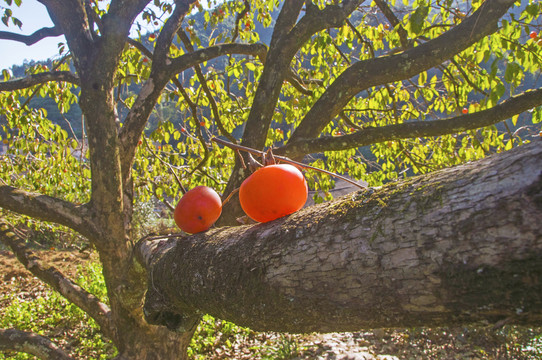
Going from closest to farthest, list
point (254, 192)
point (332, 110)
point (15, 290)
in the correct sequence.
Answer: point (254, 192) < point (332, 110) < point (15, 290)

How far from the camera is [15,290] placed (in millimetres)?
7180

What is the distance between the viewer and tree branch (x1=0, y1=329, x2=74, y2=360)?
2.63m

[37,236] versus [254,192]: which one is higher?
[37,236]

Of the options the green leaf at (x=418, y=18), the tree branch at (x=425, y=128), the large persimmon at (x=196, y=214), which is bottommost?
the large persimmon at (x=196, y=214)

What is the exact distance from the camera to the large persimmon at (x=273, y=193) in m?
1.04

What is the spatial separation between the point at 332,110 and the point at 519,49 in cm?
160

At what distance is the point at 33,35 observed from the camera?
253 cm

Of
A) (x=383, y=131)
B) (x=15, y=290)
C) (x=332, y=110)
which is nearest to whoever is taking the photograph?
(x=383, y=131)

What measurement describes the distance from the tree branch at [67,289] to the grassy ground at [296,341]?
6.53 ft

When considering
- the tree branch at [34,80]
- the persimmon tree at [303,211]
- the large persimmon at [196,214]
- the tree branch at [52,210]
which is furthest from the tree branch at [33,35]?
the large persimmon at [196,214]

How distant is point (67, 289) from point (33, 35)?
1.84 m

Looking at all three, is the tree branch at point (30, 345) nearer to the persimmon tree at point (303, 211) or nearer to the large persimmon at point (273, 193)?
the persimmon tree at point (303, 211)

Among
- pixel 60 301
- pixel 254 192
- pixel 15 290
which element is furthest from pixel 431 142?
pixel 15 290

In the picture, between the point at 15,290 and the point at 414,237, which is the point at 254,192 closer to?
the point at 414,237
